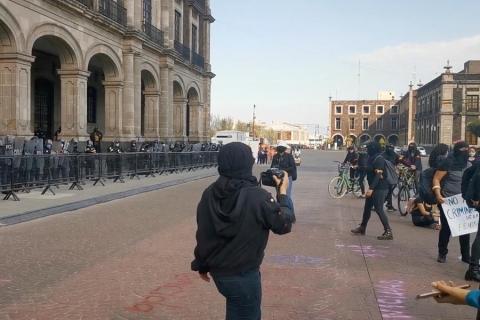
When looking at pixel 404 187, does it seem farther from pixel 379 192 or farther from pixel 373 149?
pixel 379 192

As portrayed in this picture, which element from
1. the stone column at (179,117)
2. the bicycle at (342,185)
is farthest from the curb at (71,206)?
the stone column at (179,117)

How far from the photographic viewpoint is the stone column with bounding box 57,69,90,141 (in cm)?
2106

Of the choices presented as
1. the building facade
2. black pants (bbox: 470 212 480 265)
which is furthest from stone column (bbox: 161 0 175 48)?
the building facade

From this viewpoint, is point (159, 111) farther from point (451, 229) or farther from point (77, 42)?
point (451, 229)

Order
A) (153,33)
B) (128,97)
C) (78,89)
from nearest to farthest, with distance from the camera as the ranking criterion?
(78,89) → (128,97) → (153,33)

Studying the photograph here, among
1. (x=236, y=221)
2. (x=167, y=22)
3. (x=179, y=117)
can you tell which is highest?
(x=167, y=22)

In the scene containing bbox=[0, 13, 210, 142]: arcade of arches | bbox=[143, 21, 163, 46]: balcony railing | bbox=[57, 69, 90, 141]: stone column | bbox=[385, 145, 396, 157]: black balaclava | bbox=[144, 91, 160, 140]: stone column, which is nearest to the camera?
bbox=[385, 145, 396, 157]: black balaclava

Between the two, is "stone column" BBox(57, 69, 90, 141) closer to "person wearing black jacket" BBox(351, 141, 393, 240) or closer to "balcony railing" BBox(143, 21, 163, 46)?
"balcony railing" BBox(143, 21, 163, 46)

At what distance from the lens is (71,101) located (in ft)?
69.3

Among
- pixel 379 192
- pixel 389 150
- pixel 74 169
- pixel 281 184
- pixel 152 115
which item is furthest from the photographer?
pixel 152 115

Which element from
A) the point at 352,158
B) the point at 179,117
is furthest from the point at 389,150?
the point at 179,117

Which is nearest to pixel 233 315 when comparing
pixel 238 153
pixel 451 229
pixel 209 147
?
pixel 238 153

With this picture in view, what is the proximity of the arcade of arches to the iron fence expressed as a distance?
271cm

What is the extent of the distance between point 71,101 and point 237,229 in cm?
1954
